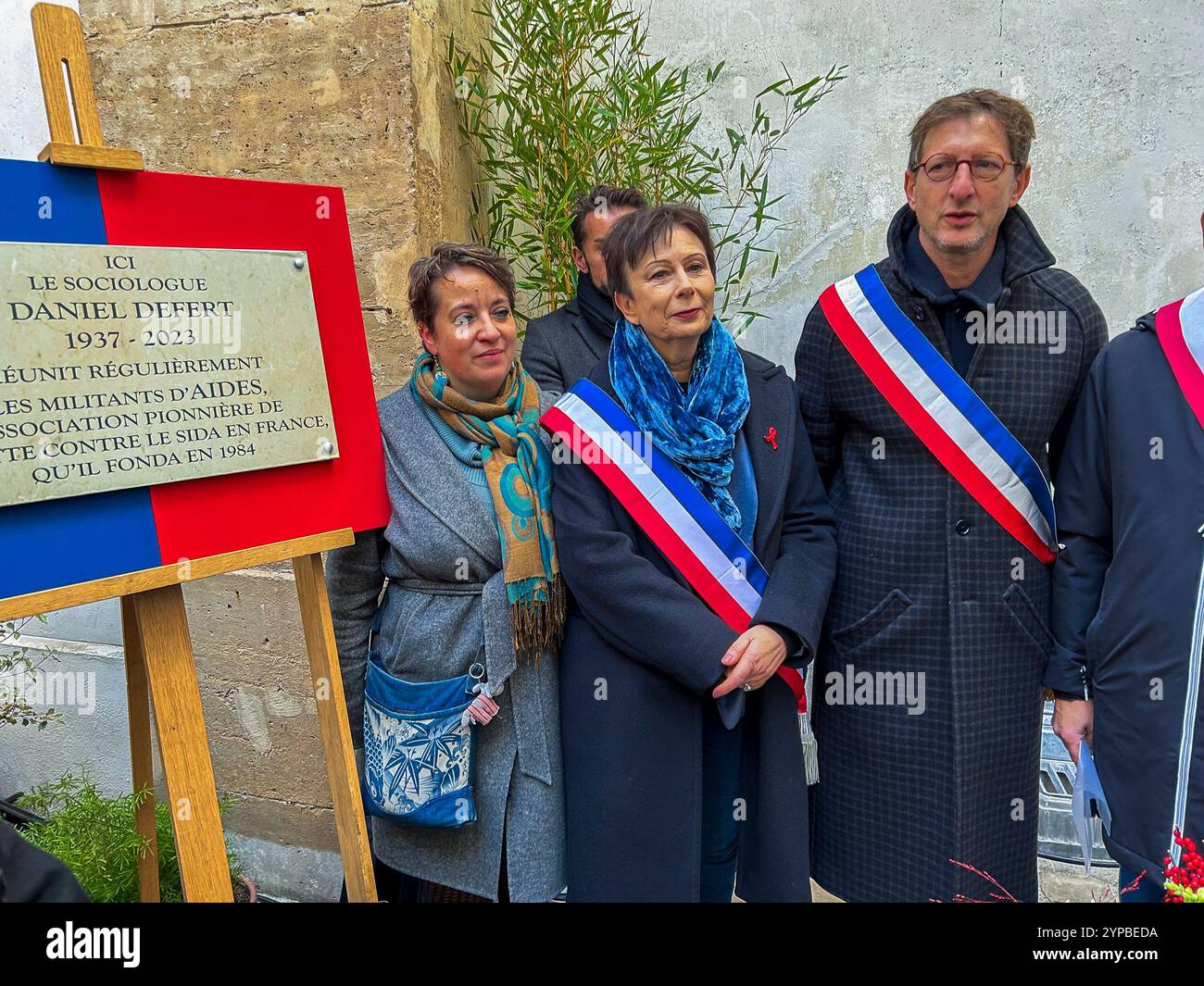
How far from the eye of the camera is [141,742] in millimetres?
2072

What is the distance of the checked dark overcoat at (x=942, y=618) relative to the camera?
82.4 inches

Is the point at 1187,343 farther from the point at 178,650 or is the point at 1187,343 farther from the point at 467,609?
the point at 178,650

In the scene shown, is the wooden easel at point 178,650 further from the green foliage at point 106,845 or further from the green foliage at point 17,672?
the green foliage at point 17,672

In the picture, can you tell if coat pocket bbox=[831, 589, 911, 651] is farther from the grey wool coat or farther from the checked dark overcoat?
the grey wool coat

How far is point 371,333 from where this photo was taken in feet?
10.5

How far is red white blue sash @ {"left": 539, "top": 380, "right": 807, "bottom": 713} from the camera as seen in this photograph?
1.97 m

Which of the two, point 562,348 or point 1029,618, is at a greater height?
point 562,348

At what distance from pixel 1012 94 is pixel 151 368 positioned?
10.9ft

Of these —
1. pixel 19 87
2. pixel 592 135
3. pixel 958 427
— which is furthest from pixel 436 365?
pixel 19 87

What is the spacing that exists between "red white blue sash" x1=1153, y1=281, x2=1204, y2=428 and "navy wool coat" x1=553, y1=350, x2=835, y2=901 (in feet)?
2.60

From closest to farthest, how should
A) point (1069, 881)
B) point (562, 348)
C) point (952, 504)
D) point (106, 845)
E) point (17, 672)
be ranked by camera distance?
point (952, 504), point (106, 845), point (562, 348), point (1069, 881), point (17, 672)

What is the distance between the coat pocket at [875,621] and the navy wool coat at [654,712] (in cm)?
19
